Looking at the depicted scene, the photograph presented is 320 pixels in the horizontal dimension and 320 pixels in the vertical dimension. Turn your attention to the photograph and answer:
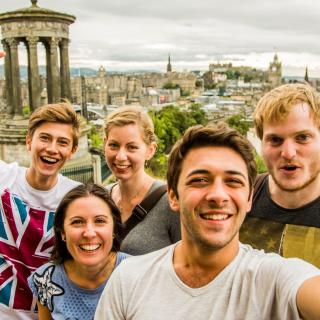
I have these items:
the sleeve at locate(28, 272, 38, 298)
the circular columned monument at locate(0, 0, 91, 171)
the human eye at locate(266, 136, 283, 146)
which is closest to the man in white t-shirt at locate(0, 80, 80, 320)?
the sleeve at locate(28, 272, 38, 298)

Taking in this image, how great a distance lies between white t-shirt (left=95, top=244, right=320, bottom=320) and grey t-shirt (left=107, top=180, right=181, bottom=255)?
0.84 metres

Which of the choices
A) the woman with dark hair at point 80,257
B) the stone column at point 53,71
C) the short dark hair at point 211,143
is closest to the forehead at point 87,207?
the woman with dark hair at point 80,257

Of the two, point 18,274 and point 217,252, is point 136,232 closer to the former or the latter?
point 18,274

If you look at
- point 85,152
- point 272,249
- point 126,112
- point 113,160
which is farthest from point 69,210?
point 85,152

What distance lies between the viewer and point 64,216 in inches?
105

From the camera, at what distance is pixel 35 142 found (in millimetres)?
3166

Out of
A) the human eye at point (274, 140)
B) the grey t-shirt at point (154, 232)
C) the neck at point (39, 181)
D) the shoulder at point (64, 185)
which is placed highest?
the human eye at point (274, 140)

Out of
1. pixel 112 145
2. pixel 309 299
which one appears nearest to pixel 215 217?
pixel 309 299

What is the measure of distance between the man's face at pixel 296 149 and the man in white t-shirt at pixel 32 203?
1371 millimetres

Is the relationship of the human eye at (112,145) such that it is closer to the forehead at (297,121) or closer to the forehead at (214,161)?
the forehead at (297,121)

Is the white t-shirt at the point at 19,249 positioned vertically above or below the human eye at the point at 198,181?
below

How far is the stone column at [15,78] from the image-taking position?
1439 centimetres

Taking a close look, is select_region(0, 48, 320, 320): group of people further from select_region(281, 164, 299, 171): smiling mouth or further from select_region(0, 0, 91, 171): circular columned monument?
select_region(0, 0, 91, 171): circular columned monument

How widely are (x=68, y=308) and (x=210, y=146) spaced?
1237 mm
